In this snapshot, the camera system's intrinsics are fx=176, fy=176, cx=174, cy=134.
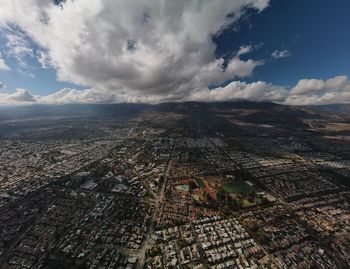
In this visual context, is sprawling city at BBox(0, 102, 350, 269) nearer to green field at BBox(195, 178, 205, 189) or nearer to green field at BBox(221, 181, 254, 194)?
green field at BBox(221, 181, 254, 194)

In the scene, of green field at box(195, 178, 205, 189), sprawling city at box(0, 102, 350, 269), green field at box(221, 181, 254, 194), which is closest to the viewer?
sprawling city at box(0, 102, 350, 269)

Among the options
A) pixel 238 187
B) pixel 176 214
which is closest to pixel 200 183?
pixel 238 187

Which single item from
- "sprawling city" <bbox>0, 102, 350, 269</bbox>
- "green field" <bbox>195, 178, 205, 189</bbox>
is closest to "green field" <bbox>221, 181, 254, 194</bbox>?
"sprawling city" <bbox>0, 102, 350, 269</bbox>

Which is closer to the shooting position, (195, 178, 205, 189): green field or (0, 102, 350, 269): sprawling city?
(0, 102, 350, 269): sprawling city

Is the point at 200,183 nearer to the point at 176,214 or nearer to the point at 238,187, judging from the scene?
the point at 238,187

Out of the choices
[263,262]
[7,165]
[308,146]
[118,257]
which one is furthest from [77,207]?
[308,146]

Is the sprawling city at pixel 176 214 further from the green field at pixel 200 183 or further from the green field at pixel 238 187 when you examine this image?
the green field at pixel 200 183

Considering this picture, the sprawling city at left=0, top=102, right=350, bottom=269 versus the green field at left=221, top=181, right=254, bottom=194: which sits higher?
the sprawling city at left=0, top=102, right=350, bottom=269

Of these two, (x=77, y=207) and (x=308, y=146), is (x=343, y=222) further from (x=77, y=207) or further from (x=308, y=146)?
(x=308, y=146)

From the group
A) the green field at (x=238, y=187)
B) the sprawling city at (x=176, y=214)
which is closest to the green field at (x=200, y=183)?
the sprawling city at (x=176, y=214)
